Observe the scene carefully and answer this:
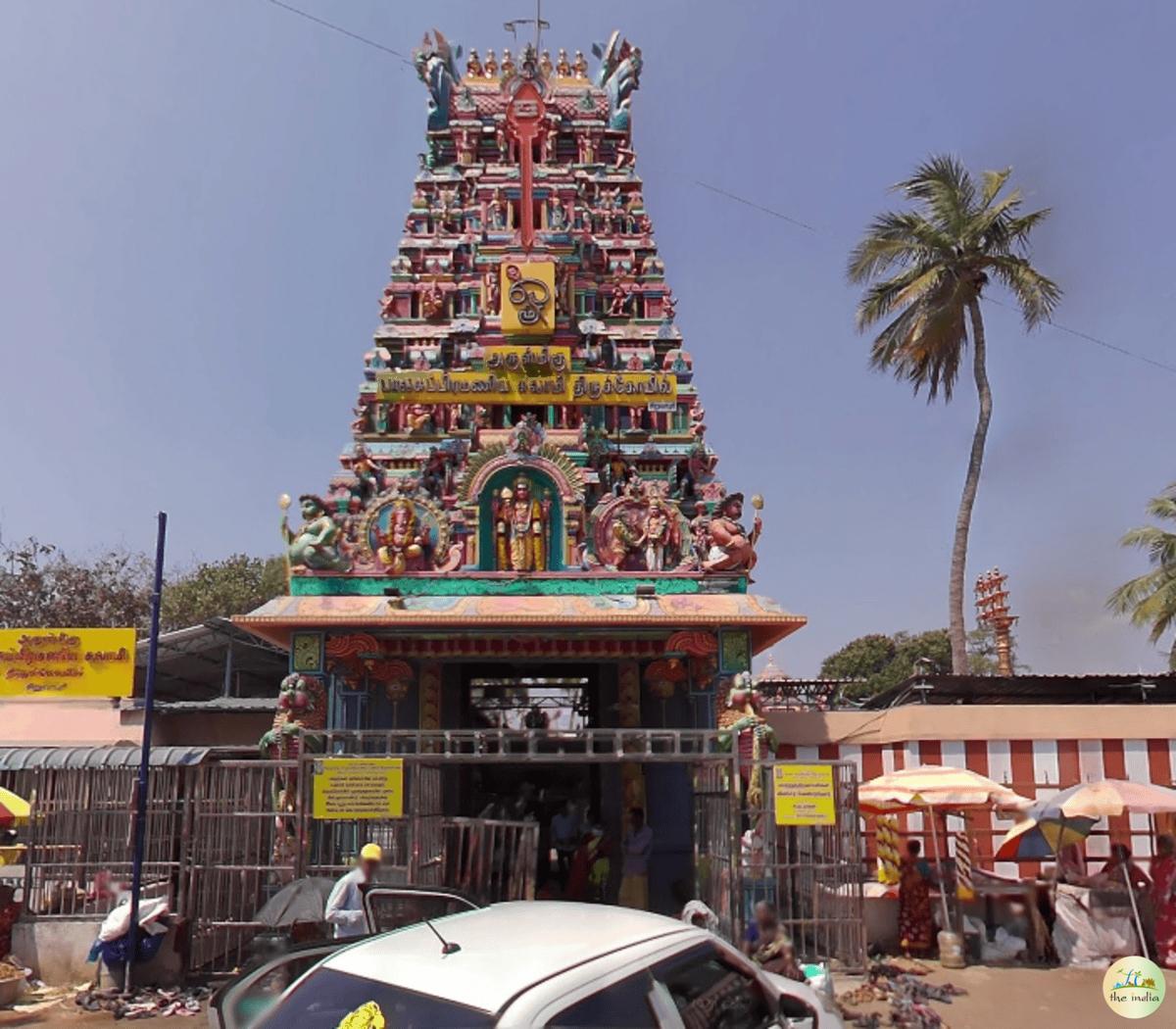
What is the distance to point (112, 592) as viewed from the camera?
31406mm

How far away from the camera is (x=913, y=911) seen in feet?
38.1

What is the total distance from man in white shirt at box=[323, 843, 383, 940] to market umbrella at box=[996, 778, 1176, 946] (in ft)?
23.9

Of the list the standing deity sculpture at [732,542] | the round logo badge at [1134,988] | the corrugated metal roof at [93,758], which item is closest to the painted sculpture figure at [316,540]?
the corrugated metal roof at [93,758]

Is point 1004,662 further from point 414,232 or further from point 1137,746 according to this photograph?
point 414,232

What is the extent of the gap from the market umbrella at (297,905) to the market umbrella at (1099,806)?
7.67m

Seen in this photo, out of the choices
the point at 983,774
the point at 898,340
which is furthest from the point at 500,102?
the point at 983,774

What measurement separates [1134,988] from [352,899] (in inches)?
288

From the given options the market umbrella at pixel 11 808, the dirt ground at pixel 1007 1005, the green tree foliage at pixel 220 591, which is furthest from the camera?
the green tree foliage at pixel 220 591

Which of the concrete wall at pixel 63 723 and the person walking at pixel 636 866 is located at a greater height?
the concrete wall at pixel 63 723

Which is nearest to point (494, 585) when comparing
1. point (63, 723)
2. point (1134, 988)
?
point (1134, 988)

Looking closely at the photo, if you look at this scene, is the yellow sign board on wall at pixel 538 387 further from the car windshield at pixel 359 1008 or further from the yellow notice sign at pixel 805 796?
the car windshield at pixel 359 1008

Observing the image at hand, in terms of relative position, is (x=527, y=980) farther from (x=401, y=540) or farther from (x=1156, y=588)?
(x=1156, y=588)

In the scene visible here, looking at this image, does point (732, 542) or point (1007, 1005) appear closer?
point (1007, 1005)

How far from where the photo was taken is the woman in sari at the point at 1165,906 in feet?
35.9
